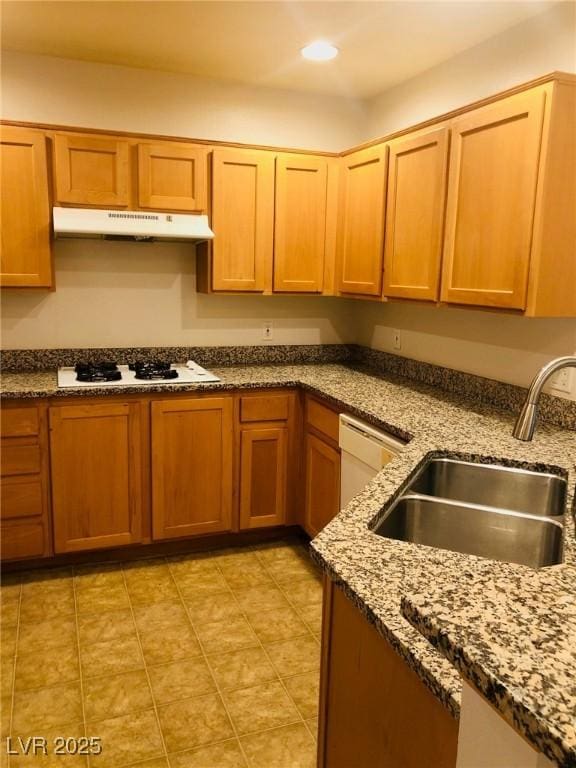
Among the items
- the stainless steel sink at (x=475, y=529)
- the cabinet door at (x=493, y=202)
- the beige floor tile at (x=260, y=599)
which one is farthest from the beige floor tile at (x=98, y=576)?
the cabinet door at (x=493, y=202)

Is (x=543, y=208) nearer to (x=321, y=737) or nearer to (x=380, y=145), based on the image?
(x=380, y=145)

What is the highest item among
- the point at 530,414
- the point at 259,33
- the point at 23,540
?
the point at 259,33

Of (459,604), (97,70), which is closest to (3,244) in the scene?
(97,70)

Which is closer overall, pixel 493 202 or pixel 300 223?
pixel 493 202

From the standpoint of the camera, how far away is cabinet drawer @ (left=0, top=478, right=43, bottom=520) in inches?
114

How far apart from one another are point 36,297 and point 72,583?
1520mm

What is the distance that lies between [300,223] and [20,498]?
2078mm

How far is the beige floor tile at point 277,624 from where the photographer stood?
2596mm

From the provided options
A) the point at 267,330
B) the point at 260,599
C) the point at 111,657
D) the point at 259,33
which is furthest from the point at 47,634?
the point at 259,33

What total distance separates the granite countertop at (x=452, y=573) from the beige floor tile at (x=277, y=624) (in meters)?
0.96

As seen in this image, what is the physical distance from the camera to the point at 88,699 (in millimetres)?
2184

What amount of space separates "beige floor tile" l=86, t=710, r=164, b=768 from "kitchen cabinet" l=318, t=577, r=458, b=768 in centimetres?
78

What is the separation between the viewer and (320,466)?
10.5 feet

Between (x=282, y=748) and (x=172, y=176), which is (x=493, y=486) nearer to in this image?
(x=282, y=748)
